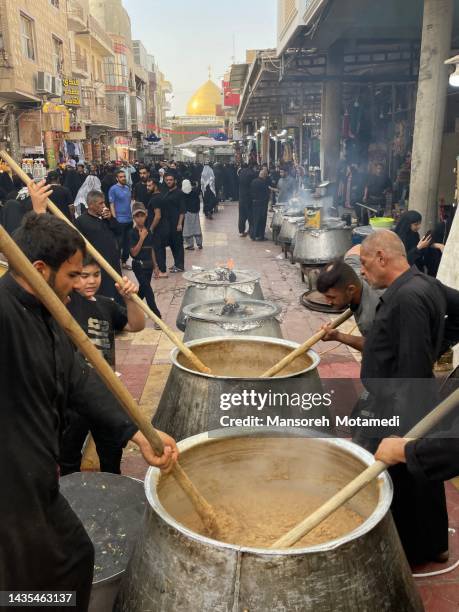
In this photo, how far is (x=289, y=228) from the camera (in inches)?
514

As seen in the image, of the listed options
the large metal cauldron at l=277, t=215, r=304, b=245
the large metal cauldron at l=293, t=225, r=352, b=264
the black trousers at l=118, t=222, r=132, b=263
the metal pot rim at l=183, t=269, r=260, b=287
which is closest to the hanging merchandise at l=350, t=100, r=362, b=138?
the large metal cauldron at l=277, t=215, r=304, b=245

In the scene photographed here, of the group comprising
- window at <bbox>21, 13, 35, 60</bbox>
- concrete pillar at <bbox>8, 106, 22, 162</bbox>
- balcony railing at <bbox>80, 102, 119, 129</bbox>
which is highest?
window at <bbox>21, 13, 35, 60</bbox>

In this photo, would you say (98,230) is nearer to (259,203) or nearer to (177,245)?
(177,245)

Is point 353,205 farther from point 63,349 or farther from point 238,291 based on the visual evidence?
point 63,349

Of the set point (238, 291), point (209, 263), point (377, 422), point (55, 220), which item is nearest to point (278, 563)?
point (55, 220)

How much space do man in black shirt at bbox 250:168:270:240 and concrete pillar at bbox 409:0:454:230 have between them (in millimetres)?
6347

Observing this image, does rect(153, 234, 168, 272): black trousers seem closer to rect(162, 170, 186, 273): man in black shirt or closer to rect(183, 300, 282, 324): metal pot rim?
rect(162, 170, 186, 273): man in black shirt

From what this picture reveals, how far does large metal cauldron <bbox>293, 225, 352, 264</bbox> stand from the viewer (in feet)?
34.2

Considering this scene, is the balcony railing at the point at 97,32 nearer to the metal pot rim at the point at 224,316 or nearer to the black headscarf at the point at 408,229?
the black headscarf at the point at 408,229

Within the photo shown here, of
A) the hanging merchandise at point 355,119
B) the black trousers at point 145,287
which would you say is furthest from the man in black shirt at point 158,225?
the hanging merchandise at point 355,119

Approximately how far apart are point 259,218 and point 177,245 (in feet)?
15.6

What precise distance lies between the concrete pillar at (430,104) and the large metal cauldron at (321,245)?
143 cm

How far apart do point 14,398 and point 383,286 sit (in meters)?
2.27

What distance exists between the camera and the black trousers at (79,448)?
12.1 ft
